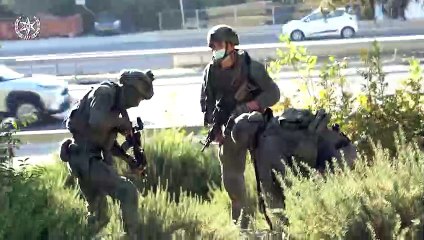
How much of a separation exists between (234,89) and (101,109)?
3.84ft

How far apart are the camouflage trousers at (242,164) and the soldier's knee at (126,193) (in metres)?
0.79

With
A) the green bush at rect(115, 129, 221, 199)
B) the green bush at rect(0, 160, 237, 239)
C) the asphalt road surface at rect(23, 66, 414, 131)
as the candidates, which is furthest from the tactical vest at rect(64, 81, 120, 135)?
the asphalt road surface at rect(23, 66, 414, 131)

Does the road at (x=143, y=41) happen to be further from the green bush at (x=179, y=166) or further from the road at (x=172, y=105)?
the green bush at (x=179, y=166)

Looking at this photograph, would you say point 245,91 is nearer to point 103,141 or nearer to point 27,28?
point 103,141

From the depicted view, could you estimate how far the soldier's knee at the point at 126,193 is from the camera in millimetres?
6367

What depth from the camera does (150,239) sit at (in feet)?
20.7

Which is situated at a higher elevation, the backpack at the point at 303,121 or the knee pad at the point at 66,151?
the backpack at the point at 303,121

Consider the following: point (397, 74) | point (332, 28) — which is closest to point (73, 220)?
point (397, 74)

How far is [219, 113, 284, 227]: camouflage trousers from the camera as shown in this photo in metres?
5.97

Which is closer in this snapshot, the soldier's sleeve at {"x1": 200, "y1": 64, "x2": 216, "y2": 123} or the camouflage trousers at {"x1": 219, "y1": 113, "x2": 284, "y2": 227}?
the camouflage trousers at {"x1": 219, "y1": 113, "x2": 284, "y2": 227}

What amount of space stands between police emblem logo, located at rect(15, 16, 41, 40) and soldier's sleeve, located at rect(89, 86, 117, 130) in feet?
95.0

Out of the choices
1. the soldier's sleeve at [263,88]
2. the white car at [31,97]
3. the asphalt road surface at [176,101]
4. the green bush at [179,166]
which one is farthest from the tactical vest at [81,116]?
the white car at [31,97]

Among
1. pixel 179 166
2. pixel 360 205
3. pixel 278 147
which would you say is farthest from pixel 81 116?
pixel 179 166

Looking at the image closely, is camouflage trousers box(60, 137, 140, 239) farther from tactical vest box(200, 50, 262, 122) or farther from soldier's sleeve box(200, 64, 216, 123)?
tactical vest box(200, 50, 262, 122)
